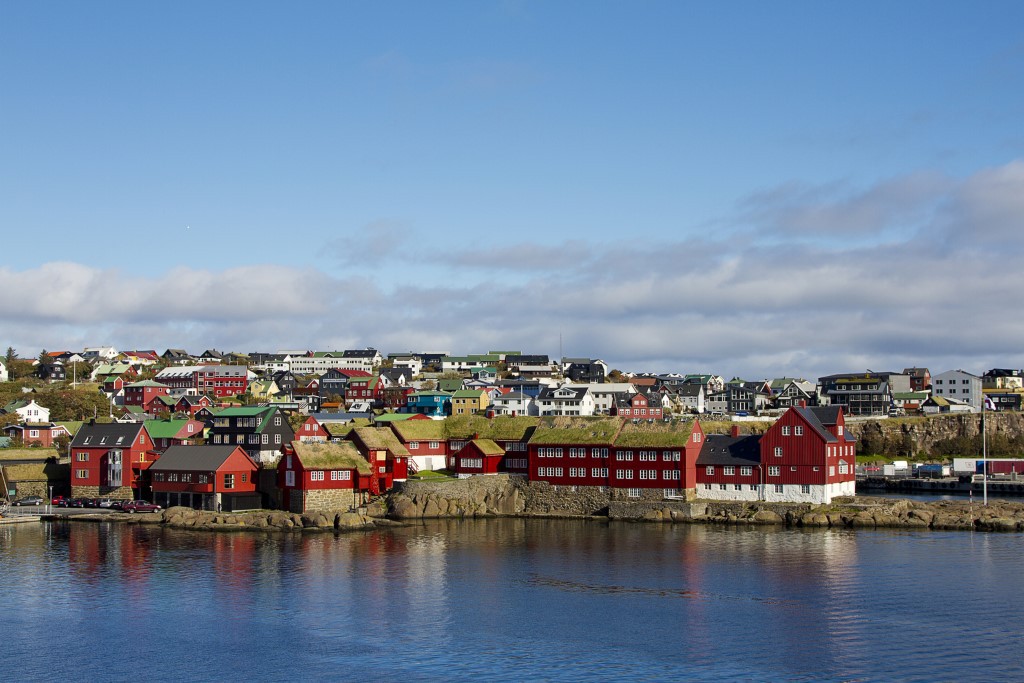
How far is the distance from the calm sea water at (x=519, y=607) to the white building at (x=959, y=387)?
343ft

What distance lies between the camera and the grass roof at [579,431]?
70.6m

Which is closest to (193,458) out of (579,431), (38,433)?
(579,431)

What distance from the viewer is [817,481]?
65000 mm

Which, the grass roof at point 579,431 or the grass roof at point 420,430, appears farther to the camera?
the grass roof at point 420,430

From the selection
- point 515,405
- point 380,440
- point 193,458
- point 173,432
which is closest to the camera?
point 193,458

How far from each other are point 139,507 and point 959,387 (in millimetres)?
123185

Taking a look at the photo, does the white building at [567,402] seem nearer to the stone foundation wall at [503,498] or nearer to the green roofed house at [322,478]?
the stone foundation wall at [503,498]

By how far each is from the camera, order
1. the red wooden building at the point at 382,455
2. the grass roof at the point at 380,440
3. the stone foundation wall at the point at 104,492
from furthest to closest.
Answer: the stone foundation wall at the point at 104,492 < the grass roof at the point at 380,440 < the red wooden building at the point at 382,455

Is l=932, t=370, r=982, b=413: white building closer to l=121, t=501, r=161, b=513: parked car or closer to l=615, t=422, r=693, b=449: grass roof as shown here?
l=615, t=422, r=693, b=449: grass roof

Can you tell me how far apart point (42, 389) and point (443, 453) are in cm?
7444

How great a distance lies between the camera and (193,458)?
233ft

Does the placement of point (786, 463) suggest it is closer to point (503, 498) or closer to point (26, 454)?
point (503, 498)

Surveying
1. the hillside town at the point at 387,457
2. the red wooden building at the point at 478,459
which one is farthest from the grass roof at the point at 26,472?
the red wooden building at the point at 478,459

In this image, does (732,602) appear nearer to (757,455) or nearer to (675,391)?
(757,455)
